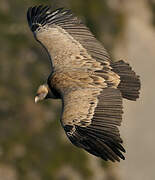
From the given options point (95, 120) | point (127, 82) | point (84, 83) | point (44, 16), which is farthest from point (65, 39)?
point (95, 120)

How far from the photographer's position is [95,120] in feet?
49.3

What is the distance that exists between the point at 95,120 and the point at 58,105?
43.2 ft

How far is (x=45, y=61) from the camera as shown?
29391 millimetres

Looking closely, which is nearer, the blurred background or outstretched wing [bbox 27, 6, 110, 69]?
outstretched wing [bbox 27, 6, 110, 69]

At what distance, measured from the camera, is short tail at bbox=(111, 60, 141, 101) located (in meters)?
Answer: 16.4

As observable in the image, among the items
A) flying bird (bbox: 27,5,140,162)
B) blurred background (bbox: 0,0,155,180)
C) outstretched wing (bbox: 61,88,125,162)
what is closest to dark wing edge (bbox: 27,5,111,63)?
flying bird (bbox: 27,5,140,162)

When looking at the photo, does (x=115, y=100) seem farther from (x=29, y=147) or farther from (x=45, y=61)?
(x=45, y=61)

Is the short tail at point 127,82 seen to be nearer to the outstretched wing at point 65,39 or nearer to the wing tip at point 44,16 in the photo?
the outstretched wing at point 65,39

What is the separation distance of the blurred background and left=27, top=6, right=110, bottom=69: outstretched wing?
7.42m

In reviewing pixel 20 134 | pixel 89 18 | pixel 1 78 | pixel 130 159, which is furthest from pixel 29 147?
pixel 89 18

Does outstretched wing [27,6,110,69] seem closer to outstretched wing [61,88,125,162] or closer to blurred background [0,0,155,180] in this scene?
outstretched wing [61,88,125,162]

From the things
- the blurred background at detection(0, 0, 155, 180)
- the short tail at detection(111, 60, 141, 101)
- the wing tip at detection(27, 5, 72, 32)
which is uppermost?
the short tail at detection(111, 60, 141, 101)

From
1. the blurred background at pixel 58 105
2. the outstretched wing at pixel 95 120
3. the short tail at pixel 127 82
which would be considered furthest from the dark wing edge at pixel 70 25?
the blurred background at pixel 58 105

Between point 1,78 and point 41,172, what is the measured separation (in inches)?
133
